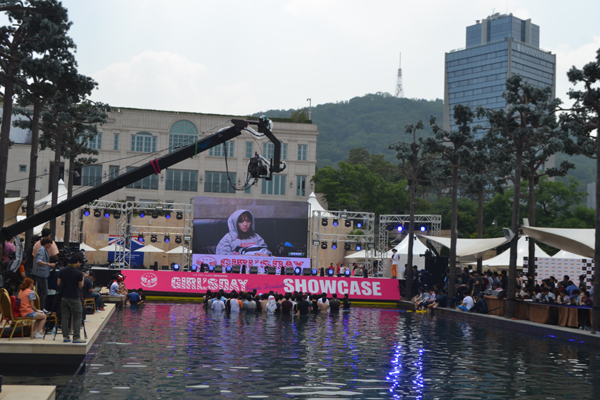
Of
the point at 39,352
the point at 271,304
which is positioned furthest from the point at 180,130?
A: the point at 39,352

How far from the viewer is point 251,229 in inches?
1639

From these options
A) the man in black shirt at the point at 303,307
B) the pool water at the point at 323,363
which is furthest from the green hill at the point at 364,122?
the pool water at the point at 323,363

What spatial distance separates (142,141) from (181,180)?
5.79 m

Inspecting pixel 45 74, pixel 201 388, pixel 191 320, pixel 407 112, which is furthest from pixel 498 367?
pixel 407 112

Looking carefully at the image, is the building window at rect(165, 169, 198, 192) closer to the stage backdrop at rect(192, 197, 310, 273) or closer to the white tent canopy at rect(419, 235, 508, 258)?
the stage backdrop at rect(192, 197, 310, 273)

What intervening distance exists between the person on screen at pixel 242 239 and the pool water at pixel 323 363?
1825 cm

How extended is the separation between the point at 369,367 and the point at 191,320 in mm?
10731

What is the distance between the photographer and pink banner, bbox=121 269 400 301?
34.0m

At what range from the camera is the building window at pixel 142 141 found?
2509 inches

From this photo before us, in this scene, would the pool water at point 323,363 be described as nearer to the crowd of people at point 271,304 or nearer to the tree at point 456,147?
the crowd of people at point 271,304

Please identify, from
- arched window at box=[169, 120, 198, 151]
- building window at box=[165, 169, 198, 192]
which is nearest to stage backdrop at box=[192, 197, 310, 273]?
building window at box=[165, 169, 198, 192]

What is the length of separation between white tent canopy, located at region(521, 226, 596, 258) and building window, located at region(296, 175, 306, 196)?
4128 cm

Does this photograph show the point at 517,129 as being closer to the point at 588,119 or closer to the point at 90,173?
the point at 588,119

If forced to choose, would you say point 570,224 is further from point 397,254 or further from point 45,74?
point 45,74
